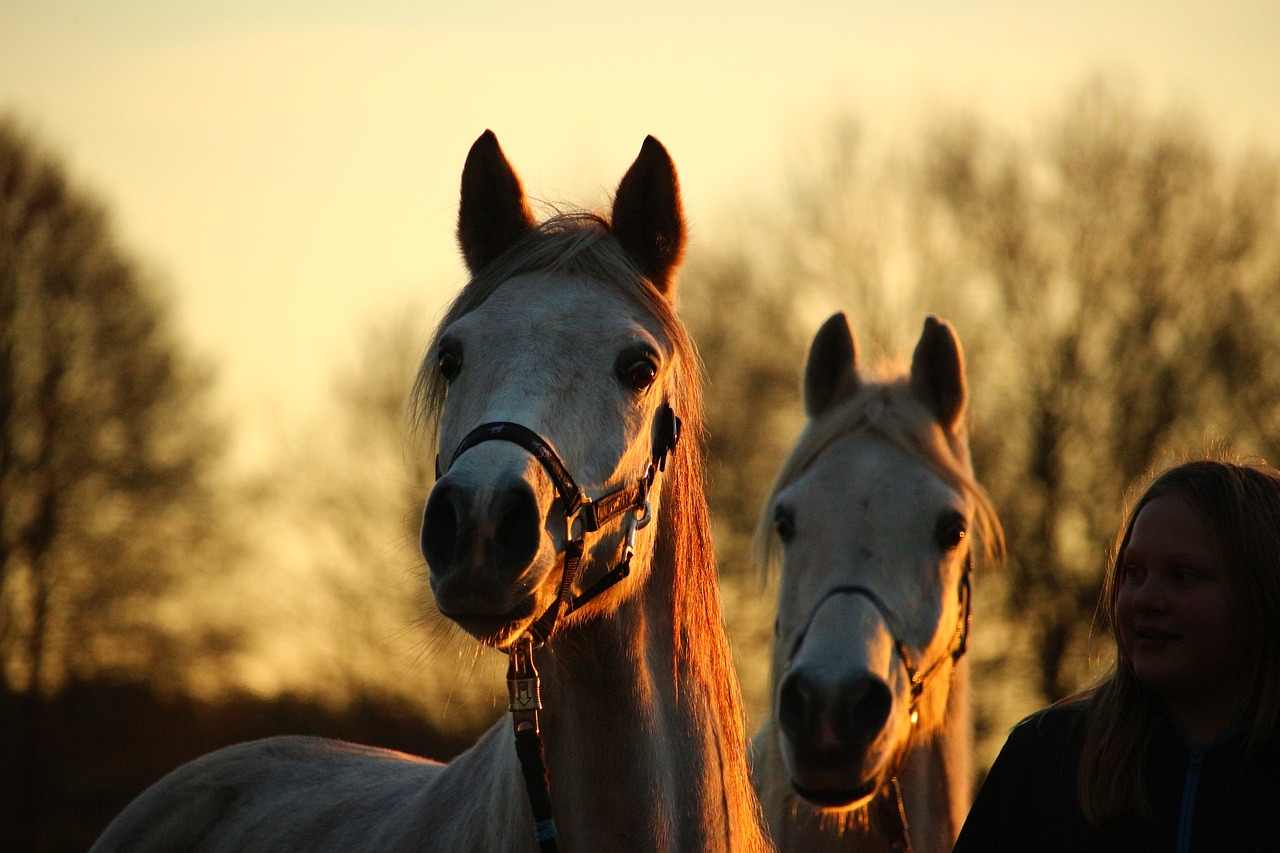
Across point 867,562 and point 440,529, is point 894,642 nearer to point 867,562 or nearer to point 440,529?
point 867,562

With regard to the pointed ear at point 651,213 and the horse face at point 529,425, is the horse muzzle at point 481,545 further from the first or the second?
the pointed ear at point 651,213

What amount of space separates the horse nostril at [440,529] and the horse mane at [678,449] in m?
0.79

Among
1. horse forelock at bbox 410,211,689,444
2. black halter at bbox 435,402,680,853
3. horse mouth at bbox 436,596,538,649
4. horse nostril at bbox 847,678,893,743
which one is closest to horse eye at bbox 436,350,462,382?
horse forelock at bbox 410,211,689,444

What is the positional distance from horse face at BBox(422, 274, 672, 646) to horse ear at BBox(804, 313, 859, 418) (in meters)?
1.95

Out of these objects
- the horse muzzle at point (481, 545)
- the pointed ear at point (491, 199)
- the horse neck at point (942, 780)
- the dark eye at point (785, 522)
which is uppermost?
the pointed ear at point (491, 199)

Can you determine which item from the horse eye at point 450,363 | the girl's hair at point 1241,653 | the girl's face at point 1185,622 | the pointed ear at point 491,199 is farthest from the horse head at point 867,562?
the pointed ear at point 491,199

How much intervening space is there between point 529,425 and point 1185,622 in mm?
1458

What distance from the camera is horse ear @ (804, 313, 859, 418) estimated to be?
5.10 metres

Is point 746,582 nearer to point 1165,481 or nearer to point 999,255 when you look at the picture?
point 999,255

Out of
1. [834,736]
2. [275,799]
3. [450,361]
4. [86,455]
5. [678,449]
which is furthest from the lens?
[86,455]

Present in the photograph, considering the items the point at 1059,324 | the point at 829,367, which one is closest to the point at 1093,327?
the point at 1059,324

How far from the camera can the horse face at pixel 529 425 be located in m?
2.54

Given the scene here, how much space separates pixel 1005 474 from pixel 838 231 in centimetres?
461

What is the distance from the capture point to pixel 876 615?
4.05 metres
